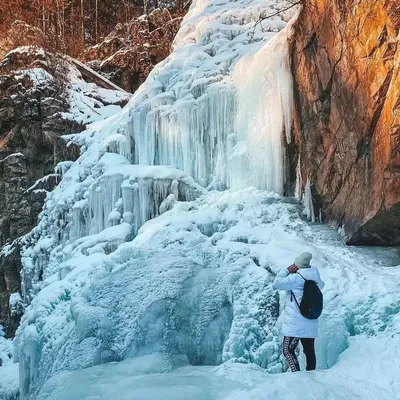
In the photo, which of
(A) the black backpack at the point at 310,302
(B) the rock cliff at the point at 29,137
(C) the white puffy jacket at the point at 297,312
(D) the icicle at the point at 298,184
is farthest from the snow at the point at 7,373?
(A) the black backpack at the point at 310,302

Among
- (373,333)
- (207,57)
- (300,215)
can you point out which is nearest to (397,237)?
(300,215)

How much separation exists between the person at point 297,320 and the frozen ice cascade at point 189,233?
0.37m

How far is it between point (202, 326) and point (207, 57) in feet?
17.7

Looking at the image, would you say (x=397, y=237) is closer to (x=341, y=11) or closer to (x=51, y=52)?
(x=341, y=11)

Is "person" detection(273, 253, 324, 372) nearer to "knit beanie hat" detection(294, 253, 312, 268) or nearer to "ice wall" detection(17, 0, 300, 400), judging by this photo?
"knit beanie hat" detection(294, 253, 312, 268)

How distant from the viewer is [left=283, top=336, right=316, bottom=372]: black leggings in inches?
154

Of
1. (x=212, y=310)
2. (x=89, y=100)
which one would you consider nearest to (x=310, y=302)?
(x=212, y=310)

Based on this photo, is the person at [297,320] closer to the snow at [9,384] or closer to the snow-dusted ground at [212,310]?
the snow-dusted ground at [212,310]

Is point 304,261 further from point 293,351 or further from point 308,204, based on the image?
point 308,204

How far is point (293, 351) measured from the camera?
155 inches

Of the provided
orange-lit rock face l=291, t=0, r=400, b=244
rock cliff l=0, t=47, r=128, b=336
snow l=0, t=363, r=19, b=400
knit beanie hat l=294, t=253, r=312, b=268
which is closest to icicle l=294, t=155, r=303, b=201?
orange-lit rock face l=291, t=0, r=400, b=244

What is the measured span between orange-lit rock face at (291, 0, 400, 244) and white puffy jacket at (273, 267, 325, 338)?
1694 mm

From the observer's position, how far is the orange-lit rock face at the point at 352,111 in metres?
5.24

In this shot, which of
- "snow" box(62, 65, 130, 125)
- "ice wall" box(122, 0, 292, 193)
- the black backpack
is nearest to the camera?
the black backpack
